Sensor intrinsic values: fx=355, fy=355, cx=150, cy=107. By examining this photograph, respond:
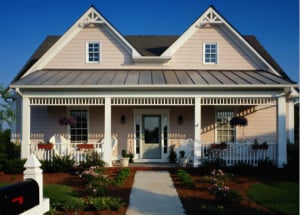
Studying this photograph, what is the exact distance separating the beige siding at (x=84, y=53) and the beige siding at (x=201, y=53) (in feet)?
8.83

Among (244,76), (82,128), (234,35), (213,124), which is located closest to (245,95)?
(244,76)

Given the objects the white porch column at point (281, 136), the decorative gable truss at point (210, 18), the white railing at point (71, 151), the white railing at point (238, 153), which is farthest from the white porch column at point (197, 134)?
the decorative gable truss at point (210, 18)

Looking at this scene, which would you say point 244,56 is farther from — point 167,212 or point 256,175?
point 167,212

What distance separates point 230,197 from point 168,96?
6.40 metres

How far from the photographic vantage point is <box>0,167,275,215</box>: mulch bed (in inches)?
328

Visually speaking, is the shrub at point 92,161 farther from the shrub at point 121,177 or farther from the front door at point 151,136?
the front door at point 151,136

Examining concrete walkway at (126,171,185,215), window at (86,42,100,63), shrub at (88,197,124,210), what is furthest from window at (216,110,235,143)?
shrub at (88,197,124,210)

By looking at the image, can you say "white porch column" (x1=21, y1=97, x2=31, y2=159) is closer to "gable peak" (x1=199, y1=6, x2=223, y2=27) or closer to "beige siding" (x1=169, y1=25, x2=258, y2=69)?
"beige siding" (x1=169, y1=25, x2=258, y2=69)

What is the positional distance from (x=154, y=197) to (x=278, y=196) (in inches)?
140

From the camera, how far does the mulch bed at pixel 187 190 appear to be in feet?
27.3

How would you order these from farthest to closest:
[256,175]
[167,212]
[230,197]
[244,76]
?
[244,76] → [256,175] → [230,197] → [167,212]

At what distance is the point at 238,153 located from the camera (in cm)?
1502

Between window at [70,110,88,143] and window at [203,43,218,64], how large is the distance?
6.67 meters

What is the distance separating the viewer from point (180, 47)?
17.9 meters
